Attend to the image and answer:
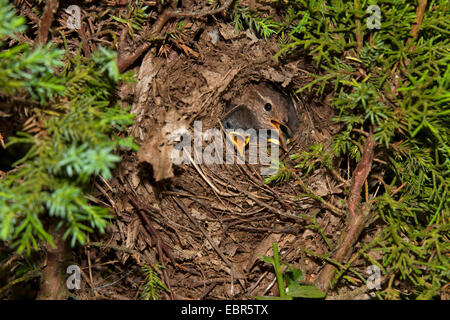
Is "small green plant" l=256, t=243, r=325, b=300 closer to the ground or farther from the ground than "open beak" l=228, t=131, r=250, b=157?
closer to the ground

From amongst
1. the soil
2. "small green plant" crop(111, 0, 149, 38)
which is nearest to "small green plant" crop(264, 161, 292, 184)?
the soil

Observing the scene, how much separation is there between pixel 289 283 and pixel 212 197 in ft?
1.99

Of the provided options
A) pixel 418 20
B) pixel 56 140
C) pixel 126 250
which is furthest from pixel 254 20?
pixel 126 250

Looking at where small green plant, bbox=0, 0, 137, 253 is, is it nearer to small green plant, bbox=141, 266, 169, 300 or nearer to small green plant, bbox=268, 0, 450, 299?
small green plant, bbox=141, 266, 169, 300

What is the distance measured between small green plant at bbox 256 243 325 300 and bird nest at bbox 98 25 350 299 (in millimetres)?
73

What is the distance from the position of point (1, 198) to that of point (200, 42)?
115cm

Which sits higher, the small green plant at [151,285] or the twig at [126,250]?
the twig at [126,250]

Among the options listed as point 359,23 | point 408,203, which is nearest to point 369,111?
point 359,23

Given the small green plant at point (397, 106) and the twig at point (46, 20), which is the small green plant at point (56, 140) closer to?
the twig at point (46, 20)

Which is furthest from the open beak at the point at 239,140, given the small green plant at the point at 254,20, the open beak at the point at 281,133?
the small green plant at the point at 254,20

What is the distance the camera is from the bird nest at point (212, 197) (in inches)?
67.7

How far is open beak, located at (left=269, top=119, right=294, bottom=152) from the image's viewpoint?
2168 millimetres

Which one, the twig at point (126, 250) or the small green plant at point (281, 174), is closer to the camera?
the twig at point (126, 250)

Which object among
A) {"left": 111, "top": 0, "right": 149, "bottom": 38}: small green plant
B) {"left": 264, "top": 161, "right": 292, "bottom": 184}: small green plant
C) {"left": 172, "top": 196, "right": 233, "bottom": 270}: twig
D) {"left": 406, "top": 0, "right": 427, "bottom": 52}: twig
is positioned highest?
{"left": 111, "top": 0, "right": 149, "bottom": 38}: small green plant
